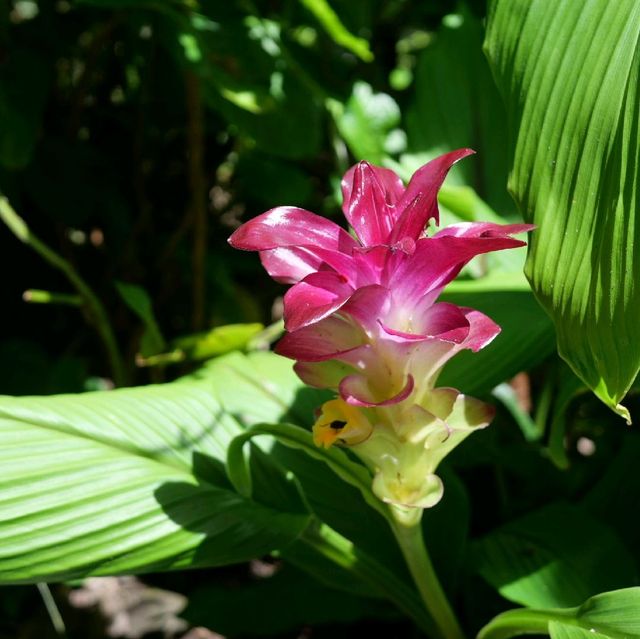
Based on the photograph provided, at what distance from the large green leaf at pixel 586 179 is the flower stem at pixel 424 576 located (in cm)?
24

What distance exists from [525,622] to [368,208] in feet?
1.24

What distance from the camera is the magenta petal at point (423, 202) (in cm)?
58

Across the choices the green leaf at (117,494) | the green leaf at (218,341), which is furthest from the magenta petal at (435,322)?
the green leaf at (218,341)

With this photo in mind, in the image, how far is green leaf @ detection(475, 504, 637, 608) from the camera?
81 centimetres

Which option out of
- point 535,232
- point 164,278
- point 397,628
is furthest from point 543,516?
point 164,278

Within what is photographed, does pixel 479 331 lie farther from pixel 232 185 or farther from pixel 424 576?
pixel 232 185

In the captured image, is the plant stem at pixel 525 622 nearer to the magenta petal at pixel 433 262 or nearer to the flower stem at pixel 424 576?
the flower stem at pixel 424 576

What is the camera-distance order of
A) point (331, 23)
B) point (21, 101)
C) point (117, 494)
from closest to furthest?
point (117, 494) → point (331, 23) → point (21, 101)

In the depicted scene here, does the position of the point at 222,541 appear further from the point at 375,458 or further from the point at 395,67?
the point at 395,67

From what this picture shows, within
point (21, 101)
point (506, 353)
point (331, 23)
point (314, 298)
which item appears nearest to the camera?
point (314, 298)

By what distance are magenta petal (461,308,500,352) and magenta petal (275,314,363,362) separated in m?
0.08

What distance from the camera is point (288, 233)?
587 millimetres

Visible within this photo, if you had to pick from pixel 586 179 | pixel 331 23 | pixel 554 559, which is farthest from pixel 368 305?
pixel 331 23

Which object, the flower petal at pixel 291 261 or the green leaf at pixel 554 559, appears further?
the green leaf at pixel 554 559
